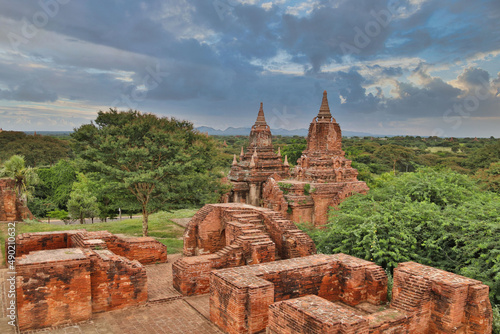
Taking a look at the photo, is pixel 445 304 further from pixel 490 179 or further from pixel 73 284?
pixel 490 179

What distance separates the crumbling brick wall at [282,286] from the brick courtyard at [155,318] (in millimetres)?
628

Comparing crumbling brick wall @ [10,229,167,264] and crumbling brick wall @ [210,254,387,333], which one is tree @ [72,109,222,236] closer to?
crumbling brick wall @ [10,229,167,264]

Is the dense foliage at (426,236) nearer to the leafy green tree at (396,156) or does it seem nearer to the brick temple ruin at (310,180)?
the brick temple ruin at (310,180)

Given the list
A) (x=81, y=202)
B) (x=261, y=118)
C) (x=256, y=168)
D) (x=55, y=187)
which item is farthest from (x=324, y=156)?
(x=55, y=187)

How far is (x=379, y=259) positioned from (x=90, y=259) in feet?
25.7

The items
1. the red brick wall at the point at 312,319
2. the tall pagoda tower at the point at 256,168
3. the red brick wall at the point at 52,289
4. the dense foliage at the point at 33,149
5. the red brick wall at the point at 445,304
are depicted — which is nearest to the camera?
the red brick wall at the point at 312,319

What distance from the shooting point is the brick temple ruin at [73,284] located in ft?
26.1

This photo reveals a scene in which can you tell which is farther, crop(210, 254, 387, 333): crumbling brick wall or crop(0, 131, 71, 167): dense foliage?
crop(0, 131, 71, 167): dense foliage

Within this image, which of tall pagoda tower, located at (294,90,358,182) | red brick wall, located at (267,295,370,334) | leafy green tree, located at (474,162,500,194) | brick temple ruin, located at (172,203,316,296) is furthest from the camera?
leafy green tree, located at (474,162,500,194)

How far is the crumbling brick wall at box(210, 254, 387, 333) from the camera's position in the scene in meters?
7.80

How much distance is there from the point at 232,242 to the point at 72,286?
4.95 metres

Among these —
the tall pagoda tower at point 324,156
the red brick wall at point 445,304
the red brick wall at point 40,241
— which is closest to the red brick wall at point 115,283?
the red brick wall at point 40,241

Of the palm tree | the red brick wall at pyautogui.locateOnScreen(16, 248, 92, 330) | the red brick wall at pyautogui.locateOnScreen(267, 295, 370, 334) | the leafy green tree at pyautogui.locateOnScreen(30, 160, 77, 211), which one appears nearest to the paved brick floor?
the red brick wall at pyautogui.locateOnScreen(16, 248, 92, 330)

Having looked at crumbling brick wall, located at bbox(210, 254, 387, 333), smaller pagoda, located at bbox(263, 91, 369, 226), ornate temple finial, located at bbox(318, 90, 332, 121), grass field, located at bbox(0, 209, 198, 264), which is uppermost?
ornate temple finial, located at bbox(318, 90, 332, 121)
